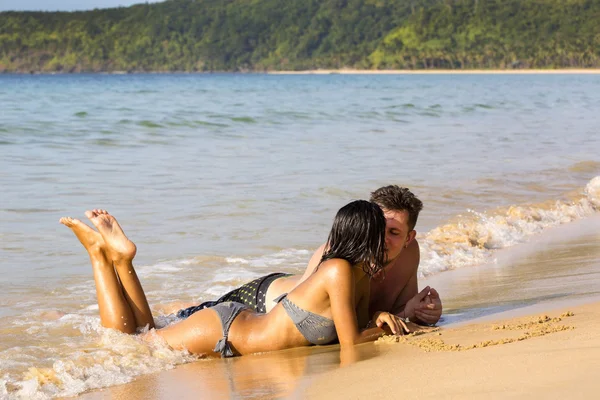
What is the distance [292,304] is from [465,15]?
141m

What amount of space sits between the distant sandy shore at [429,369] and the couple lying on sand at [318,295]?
0.35ft

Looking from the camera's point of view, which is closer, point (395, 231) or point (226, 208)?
point (395, 231)

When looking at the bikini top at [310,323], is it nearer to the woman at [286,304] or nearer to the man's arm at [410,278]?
the woman at [286,304]

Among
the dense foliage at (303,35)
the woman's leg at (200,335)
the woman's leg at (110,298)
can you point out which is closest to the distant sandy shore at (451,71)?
the dense foliage at (303,35)

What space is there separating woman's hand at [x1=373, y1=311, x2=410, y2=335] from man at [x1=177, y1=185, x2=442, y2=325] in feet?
0.76

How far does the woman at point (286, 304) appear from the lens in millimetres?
3992

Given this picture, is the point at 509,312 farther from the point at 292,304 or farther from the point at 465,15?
the point at 465,15

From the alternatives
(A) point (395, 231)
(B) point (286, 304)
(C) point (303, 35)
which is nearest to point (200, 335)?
(B) point (286, 304)

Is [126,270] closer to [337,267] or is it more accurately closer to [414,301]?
[337,267]

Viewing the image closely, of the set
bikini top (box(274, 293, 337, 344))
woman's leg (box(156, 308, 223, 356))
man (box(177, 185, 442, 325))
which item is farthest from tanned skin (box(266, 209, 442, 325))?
woman's leg (box(156, 308, 223, 356))

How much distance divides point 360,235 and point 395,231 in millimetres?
418

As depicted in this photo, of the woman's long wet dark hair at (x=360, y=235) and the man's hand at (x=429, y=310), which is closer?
the woman's long wet dark hair at (x=360, y=235)

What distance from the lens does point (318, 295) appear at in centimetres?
408

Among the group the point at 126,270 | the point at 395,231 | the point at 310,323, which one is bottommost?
the point at 310,323
